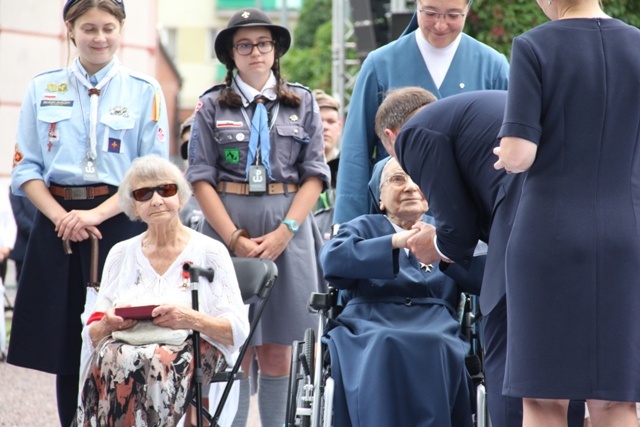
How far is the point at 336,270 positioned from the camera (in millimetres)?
4844

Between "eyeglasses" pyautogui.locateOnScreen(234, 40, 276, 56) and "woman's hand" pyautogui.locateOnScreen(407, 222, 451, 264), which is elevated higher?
"eyeglasses" pyautogui.locateOnScreen(234, 40, 276, 56)

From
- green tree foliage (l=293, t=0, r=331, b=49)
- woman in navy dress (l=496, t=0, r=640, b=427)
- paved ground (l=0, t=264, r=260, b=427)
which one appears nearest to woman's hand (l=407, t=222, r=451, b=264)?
woman in navy dress (l=496, t=0, r=640, b=427)

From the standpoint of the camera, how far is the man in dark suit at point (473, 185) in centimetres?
386

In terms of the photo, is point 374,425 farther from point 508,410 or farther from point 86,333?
point 86,333

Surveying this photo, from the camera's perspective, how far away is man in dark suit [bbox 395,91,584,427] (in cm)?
386

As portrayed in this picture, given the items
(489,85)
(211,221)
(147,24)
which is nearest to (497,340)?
(489,85)

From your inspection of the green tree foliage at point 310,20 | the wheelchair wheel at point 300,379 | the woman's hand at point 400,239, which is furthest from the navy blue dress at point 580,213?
the green tree foliage at point 310,20

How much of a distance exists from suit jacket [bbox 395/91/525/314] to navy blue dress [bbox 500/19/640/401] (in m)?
0.30

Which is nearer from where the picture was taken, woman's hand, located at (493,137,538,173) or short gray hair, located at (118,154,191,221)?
woman's hand, located at (493,137,538,173)

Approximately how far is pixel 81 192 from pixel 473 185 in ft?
7.22

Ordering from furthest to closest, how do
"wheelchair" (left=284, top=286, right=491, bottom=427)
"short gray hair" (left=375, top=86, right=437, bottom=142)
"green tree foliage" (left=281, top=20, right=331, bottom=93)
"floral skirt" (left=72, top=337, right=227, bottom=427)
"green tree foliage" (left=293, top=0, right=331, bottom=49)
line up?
"green tree foliage" (left=293, top=0, right=331, bottom=49) < "green tree foliage" (left=281, top=20, right=331, bottom=93) < "floral skirt" (left=72, top=337, right=227, bottom=427) < "short gray hair" (left=375, top=86, right=437, bottom=142) < "wheelchair" (left=284, top=286, right=491, bottom=427)

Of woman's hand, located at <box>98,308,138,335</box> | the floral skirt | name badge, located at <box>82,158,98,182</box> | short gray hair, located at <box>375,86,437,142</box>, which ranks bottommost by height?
the floral skirt

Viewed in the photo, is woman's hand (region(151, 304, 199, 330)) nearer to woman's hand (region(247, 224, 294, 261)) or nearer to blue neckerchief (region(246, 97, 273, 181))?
woman's hand (region(247, 224, 294, 261))

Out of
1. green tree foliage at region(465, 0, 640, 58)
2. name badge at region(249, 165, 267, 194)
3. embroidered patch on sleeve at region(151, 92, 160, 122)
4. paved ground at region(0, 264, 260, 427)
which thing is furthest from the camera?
green tree foliage at region(465, 0, 640, 58)
